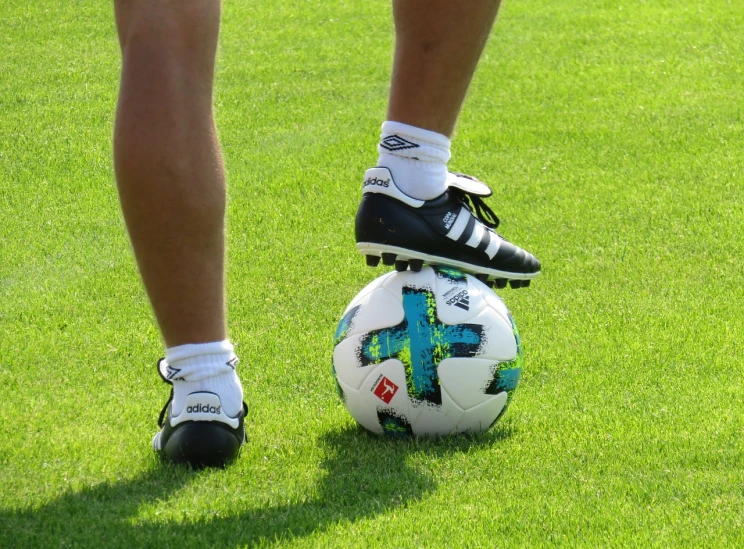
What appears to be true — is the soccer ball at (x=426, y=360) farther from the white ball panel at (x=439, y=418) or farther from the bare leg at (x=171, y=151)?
the bare leg at (x=171, y=151)

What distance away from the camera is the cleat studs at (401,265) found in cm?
326

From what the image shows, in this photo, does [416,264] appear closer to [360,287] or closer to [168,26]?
[168,26]

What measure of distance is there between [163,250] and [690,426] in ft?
5.49

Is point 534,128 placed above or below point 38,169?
above

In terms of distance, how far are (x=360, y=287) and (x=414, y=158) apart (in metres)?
1.74

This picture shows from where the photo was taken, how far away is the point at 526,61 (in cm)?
923

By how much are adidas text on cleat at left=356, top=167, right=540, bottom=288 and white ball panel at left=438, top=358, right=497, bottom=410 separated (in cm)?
33

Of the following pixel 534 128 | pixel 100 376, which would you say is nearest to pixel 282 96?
pixel 534 128

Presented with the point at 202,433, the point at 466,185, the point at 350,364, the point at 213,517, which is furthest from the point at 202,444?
the point at 466,185

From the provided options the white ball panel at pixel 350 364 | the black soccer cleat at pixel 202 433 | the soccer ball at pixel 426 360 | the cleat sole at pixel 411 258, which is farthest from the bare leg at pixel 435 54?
the black soccer cleat at pixel 202 433

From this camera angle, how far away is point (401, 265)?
3.27 m

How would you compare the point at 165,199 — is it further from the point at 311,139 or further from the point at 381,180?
the point at 311,139

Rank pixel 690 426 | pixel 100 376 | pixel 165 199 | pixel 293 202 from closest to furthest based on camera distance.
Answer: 1. pixel 165 199
2. pixel 690 426
3. pixel 100 376
4. pixel 293 202

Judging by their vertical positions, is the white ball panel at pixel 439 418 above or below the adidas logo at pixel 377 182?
below
